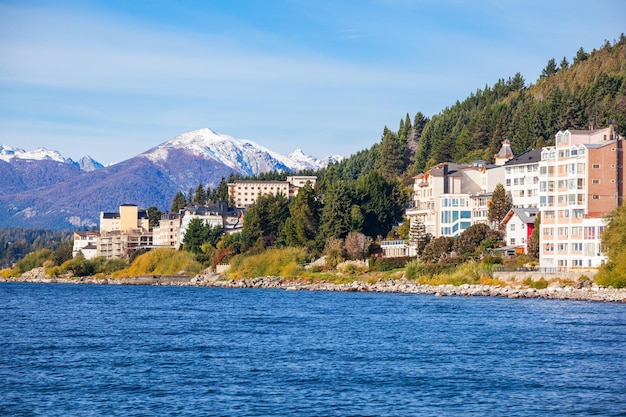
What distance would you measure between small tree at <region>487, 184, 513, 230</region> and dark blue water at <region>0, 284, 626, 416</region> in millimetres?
38354

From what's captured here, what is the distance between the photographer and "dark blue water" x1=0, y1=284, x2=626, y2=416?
31.2 metres

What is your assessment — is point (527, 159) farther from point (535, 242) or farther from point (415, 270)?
point (415, 270)

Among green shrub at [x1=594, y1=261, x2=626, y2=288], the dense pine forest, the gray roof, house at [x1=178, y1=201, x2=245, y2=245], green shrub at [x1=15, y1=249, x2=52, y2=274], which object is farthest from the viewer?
green shrub at [x1=15, y1=249, x2=52, y2=274]

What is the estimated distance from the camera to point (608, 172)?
87.6 m

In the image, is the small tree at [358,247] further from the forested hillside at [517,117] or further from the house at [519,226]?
the forested hillside at [517,117]

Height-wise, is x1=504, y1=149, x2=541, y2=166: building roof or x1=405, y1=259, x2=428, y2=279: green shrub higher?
x1=504, y1=149, x2=541, y2=166: building roof

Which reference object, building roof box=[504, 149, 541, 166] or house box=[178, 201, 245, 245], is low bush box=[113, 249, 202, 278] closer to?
house box=[178, 201, 245, 245]

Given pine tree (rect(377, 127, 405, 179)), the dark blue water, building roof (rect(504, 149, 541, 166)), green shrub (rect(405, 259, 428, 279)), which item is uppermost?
pine tree (rect(377, 127, 405, 179))

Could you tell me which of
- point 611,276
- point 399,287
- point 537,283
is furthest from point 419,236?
point 611,276

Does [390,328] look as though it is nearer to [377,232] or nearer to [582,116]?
[377,232]

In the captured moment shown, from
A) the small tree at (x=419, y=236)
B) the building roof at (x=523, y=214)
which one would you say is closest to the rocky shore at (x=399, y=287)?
the small tree at (x=419, y=236)

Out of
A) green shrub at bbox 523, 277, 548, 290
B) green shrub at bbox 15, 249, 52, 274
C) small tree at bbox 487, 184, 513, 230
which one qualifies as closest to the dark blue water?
green shrub at bbox 523, 277, 548, 290

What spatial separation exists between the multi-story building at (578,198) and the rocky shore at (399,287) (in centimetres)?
631

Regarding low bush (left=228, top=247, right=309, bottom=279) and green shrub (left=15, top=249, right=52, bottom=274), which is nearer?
low bush (left=228, top=247, right=309, bottom=279)
